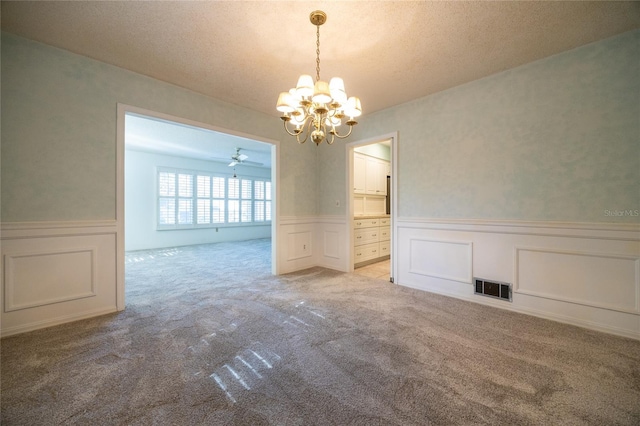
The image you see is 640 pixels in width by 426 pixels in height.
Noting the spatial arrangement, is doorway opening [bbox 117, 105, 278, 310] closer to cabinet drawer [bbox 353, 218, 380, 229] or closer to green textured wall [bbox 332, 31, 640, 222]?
cabinet drawer [bbox 353, 218, 380, 229]

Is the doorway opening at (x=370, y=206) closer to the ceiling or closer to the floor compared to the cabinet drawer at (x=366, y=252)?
closer to the ceiling

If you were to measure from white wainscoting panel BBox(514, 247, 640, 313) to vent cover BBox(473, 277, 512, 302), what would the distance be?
0.10 metres

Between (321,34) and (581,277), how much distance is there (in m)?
3.36

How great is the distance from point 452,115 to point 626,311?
257cm

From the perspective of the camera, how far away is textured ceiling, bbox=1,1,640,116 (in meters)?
2.00

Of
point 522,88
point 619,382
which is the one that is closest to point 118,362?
point 619,382

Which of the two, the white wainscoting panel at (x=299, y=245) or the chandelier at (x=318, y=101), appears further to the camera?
the white wainscoting panel at (x=299, y=245)

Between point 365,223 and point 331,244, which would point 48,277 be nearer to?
point 331,244

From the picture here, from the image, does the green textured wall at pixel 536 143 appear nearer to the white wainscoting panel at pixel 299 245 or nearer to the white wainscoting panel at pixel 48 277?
the white wainscoting panel at pixel 299 245

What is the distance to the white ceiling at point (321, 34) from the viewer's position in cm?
199

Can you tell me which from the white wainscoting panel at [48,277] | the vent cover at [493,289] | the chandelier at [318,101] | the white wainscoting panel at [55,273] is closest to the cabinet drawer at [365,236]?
the vent cover at [493,289]

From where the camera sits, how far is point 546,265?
265 centimetres

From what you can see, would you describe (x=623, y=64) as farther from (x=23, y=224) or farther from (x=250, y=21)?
(x=23, y=224)

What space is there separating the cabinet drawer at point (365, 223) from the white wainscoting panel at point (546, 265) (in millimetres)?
1295
